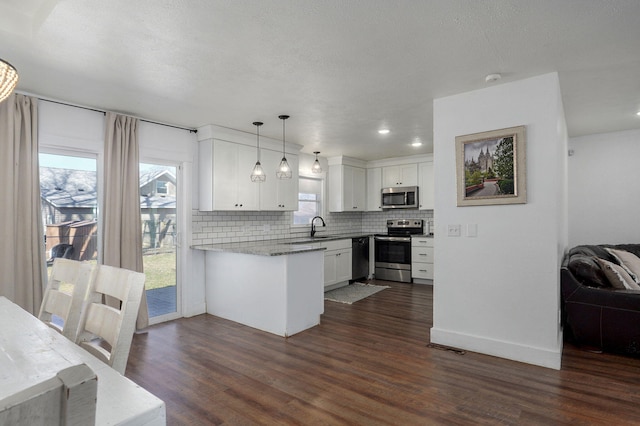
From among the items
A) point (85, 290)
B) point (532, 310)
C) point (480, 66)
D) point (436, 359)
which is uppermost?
point (480, 66)

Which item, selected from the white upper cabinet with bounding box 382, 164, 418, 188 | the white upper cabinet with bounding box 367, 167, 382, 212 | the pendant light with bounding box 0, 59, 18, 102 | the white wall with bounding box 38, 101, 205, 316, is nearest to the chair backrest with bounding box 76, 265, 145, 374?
the pendant light with bounding box 0, 59, 18, 102

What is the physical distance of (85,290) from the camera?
5.65ft

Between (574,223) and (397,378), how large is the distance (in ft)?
14.2

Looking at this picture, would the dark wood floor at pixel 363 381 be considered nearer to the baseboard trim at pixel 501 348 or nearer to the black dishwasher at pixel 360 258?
the baseboard trim at pixel 501 348

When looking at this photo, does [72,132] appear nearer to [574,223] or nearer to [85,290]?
[85,290]

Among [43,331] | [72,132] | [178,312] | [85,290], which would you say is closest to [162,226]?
[178,312]

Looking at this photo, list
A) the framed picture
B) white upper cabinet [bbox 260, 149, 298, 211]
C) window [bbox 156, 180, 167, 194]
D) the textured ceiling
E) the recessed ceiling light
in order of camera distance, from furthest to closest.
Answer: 1. white upper cabinet [bbox 260, 149, 298, 211]
2. window [bbox 156, 180, 167, 194]
3. the framed picture
4. the recessed ceiling light
5. the textured ceiling

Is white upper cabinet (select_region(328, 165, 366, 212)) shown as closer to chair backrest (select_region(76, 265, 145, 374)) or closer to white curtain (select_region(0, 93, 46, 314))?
white curtain (select_region(0, 93, 46, 314))

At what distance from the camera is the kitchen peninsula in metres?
3.82

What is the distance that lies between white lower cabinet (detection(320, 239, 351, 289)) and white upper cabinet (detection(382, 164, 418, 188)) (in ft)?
5.19

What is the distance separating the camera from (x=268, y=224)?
5648 millimetres

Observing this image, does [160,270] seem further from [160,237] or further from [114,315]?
[114,315]

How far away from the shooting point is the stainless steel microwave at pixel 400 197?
678 centimetres

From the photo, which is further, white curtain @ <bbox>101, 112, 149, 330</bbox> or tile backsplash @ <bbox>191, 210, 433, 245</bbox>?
tile backsplash @ <bbox>191, 210, 433, 245</bbox>
